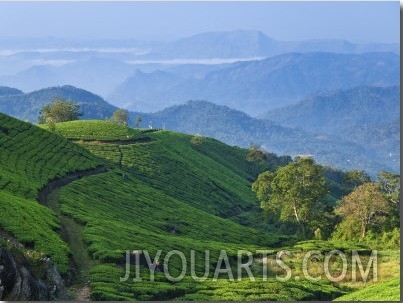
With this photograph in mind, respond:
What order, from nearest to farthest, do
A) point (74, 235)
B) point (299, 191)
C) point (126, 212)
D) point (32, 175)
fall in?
point (74, 235), point (126, 212), point (32, 175), point (299, 191)

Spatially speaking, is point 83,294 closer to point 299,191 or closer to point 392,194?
point 299,191

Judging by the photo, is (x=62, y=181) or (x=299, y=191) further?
(x=299, y=191)

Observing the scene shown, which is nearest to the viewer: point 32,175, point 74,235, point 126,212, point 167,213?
point 74,235

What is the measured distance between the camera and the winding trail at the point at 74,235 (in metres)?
40.0

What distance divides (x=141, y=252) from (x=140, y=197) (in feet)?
140

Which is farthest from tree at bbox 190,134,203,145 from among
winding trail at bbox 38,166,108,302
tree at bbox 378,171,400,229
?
winding trail at bbox 38,166,108,302

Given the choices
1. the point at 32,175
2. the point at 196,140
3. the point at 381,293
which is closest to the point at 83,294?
the point at 381,293

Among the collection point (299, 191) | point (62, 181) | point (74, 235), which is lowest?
point (74, 235)

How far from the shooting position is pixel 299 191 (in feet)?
308

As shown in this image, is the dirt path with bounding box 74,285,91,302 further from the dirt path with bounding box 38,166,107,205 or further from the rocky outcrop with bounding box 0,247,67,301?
the dirt path with bounding box 38,166,107,205

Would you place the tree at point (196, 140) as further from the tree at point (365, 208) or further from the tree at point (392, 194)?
the tree at point (365, 208)

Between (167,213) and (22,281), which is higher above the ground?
(167,213)

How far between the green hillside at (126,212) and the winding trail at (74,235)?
0.13 metres

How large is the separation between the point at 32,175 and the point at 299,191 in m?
41.9
